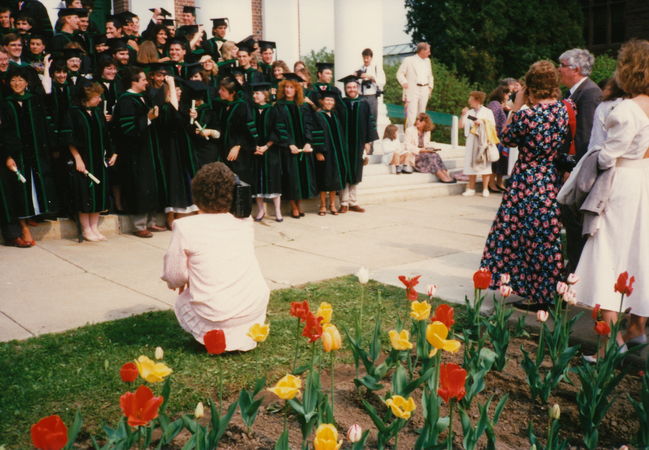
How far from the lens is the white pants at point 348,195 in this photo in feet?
33.7

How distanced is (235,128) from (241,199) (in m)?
4.86

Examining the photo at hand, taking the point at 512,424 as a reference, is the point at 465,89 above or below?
above

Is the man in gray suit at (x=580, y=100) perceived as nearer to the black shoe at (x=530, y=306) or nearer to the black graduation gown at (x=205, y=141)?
the black shoe at (x=530, y=306)

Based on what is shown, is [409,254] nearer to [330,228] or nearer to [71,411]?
[330,228]

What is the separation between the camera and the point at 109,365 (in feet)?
13.4

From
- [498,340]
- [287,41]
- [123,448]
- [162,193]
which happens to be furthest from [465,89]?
[123,448]

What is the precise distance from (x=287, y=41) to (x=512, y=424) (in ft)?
52.3

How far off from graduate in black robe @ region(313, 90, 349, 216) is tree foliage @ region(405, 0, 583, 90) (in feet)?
50.6

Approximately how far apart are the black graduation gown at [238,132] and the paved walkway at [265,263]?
2.98 feet

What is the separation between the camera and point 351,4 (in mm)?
13766

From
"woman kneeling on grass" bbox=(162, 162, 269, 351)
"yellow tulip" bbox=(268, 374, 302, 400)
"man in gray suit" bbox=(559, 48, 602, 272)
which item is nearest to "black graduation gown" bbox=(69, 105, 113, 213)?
"woman kneeling on grass" bbox=(162, 162, 269, 351)

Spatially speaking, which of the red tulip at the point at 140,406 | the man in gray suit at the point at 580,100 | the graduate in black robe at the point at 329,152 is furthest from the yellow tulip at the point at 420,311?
the graduate in black robe at the point at 329,152

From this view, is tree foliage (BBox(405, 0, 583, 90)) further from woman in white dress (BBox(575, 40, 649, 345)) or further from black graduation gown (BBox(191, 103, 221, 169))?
woman in white dress (BBox(575, 40, 649, 345))

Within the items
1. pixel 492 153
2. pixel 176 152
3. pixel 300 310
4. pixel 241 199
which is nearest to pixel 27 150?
pixel 176 152
